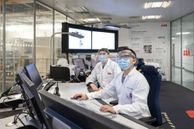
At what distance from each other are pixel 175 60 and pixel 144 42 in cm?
167

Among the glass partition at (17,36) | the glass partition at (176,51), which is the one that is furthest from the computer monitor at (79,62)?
the glass partition at (176,51)

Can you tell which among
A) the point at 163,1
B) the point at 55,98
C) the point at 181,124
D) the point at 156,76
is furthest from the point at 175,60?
the point at 55,98

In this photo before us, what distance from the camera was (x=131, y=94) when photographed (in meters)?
2.21

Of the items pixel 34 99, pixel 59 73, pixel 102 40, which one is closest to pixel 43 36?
pixel 102 40

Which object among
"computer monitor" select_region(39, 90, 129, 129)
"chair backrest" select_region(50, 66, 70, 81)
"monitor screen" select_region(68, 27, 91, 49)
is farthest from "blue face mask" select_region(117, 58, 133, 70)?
"monitor screen" select_region(68, 27, 91, 49)

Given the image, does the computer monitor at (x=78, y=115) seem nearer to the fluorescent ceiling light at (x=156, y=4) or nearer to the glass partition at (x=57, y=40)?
the fluorescent ceiling light at (x=156, y=4)

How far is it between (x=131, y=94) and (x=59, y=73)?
2.43 metres

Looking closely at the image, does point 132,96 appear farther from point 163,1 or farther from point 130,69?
point 163,1

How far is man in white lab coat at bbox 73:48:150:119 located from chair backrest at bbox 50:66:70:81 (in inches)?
77.0

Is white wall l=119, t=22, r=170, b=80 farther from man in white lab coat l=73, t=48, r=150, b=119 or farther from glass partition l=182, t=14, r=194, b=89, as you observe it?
man in white lab coat l=73, t=48, r=150, b=119

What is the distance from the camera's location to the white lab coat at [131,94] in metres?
1.98

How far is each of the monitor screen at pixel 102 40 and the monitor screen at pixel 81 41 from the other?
292mm

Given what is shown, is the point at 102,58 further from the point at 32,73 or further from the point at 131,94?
the point at 32,73

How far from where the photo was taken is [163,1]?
5.96 m
